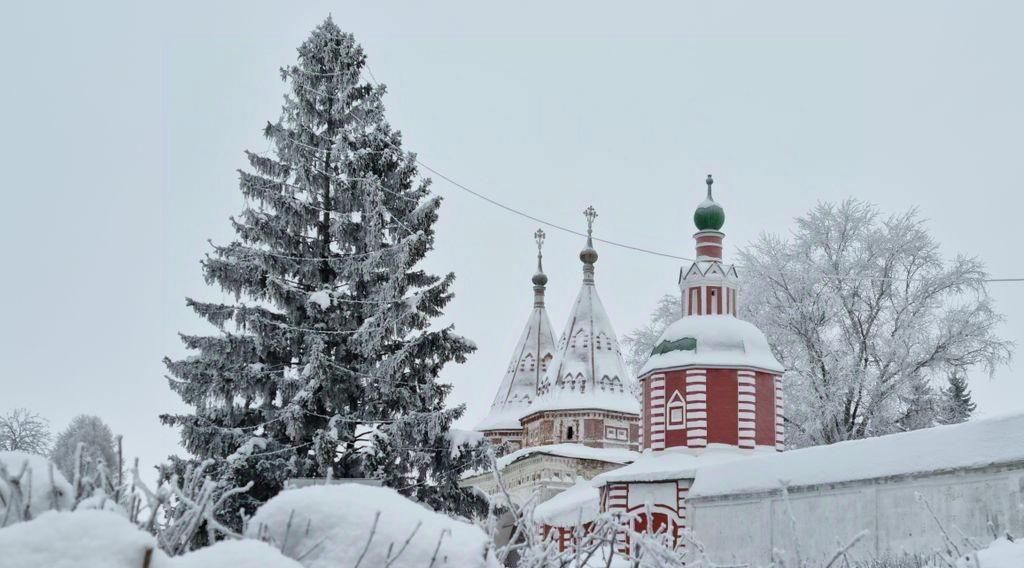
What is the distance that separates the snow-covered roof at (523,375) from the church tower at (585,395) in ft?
8.17

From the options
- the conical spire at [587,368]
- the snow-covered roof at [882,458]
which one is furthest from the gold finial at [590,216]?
the snow-covered roof at [882,458]

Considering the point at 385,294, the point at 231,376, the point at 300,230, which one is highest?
the point at 300,230

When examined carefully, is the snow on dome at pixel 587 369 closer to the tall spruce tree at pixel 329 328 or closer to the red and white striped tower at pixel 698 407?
the red and white striped tower at pixel 698 407

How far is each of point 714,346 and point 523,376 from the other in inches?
673

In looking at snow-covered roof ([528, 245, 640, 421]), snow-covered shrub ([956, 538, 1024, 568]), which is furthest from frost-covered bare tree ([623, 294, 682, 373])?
snow-covered shrub ([956, 538, 1024, 568])

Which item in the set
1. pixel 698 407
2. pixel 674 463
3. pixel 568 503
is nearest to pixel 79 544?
pixel 674 463

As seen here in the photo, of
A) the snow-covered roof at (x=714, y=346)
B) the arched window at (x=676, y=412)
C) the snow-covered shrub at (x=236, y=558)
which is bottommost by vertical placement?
the snow-covered shrub at (x=236, y=558)

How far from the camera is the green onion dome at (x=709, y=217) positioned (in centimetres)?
2841

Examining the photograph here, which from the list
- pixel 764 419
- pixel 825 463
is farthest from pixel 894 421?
pixel 825 463

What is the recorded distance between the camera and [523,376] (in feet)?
140

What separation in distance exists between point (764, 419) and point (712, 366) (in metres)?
1.85

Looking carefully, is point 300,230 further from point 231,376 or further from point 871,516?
point 871,516

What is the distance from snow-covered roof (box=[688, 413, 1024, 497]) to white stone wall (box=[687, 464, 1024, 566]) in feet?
0.41

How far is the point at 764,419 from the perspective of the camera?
25969 millimetres
